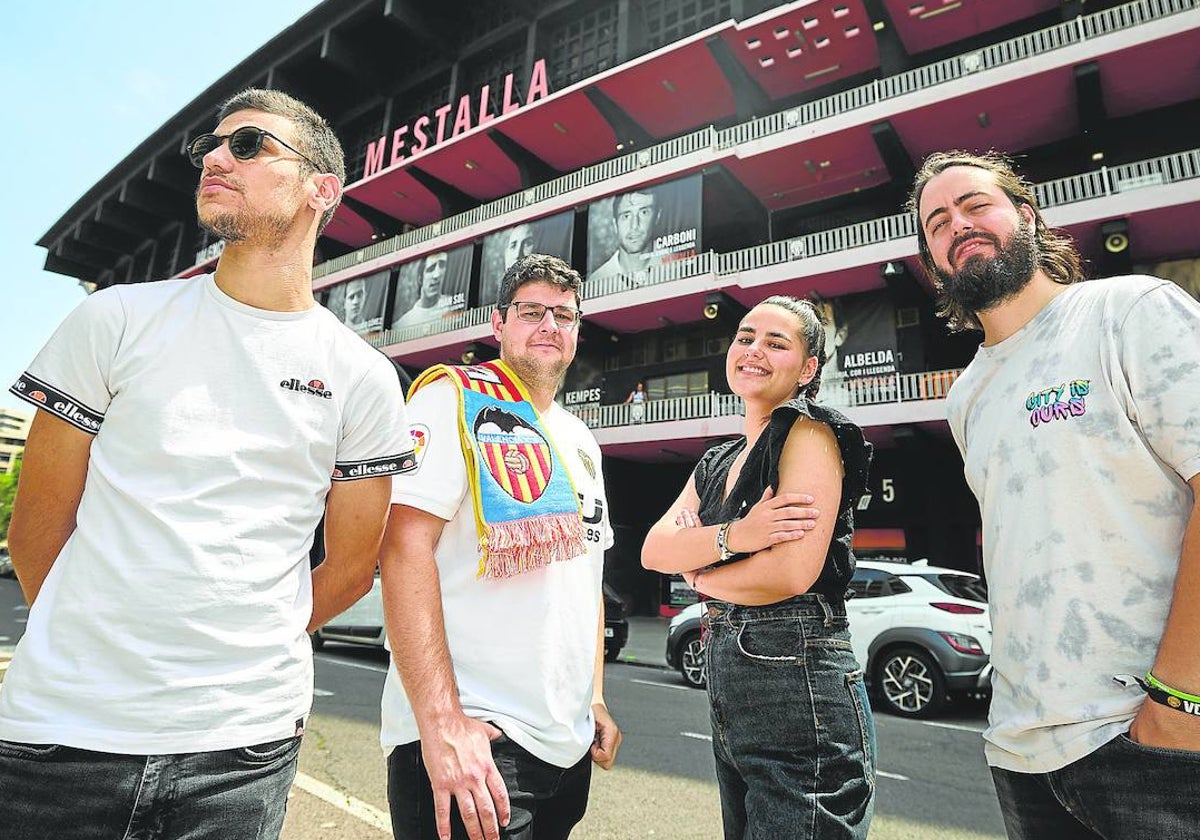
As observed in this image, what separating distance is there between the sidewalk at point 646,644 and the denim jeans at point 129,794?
1000 cm

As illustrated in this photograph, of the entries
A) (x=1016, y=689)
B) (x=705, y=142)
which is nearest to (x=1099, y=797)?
(x=1016, y=689)

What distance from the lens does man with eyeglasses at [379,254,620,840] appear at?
53.7 inches

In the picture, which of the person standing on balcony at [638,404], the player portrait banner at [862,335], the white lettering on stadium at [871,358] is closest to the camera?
A: the white lettering on stadium at [871,358]

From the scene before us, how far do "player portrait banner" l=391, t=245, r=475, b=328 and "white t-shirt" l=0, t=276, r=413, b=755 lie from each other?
19.4m

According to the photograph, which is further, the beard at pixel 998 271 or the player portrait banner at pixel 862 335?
the player portrait banner at pixel 862 335

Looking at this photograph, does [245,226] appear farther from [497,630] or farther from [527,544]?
[497,630]

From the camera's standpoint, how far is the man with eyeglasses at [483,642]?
1.36 metres

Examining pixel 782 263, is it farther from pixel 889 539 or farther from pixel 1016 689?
pixel 1016 689

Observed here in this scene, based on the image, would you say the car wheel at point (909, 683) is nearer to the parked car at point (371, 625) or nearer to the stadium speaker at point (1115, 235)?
the parked car at point (371, 625)

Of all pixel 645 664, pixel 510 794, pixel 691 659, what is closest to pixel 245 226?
pixel 510 794

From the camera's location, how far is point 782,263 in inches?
611

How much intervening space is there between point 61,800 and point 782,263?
52.7ft

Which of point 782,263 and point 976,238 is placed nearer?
point 976,238

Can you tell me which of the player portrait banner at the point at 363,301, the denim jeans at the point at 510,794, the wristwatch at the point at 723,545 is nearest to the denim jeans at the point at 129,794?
the denim jeans at the point at 510,794
